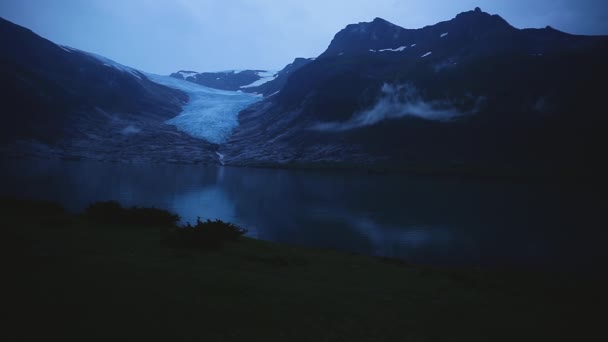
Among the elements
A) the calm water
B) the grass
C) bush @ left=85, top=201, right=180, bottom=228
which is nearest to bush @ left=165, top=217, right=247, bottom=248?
the grass

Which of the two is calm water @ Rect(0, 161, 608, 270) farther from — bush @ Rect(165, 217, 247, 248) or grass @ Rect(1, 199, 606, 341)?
grass @ Rect(1, 199, 606, 341)

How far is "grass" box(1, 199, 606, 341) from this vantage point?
8.50 meters

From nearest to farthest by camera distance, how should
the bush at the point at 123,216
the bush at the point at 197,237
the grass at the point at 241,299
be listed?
the grass at the point at 241,299 → the bush at the point at 197,237 → the bush at the point at 123,216

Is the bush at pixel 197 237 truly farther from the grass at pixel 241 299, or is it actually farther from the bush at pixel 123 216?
the bush at pixel 123 216

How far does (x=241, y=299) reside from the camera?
1080cm

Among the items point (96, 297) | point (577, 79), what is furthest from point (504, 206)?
point (577, 79)

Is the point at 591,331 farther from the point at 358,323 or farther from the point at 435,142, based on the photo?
the point at 435,142

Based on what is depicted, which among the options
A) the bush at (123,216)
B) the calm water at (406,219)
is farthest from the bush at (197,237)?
the calm water at (406,219)

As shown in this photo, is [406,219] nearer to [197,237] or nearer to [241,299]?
[197,237]

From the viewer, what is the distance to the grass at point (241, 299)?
8.50 meters

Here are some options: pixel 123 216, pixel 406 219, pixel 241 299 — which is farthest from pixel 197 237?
pixel 406 219

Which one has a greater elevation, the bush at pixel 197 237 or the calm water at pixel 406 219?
the bush at pixel 197 237

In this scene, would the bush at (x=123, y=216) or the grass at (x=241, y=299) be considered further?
the bush at (x=123, y=216)

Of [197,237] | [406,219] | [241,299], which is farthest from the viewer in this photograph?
[406,219]
